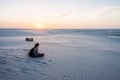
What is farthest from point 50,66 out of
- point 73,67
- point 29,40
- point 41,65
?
point 29,40

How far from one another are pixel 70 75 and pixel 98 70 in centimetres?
206

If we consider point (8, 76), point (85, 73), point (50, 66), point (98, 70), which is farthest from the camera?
point (50, 66)

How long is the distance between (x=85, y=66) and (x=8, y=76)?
4900mm

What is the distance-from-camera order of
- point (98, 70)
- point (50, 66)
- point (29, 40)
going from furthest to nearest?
point (29, 40), point (50, 66), point (98, 70)

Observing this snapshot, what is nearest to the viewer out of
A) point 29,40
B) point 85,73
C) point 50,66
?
point 85,73

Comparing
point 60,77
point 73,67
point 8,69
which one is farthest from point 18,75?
point 73,67

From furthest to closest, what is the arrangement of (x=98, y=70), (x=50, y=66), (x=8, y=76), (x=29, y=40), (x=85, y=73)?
(x=29, y=40), (x=50, y=66), (x=98, y=70), (x=85, y=73), (x=8, y=76)

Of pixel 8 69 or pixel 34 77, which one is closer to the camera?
pixel 34 77

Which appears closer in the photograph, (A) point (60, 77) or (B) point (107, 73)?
(A) point (60, 77)

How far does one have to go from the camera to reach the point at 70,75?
358 inches

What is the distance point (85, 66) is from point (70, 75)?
2.36 meters

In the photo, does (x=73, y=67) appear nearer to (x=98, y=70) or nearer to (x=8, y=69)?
(x=98, y=70)

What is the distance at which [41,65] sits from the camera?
437 inches

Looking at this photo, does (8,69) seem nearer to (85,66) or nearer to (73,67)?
(73,67)
